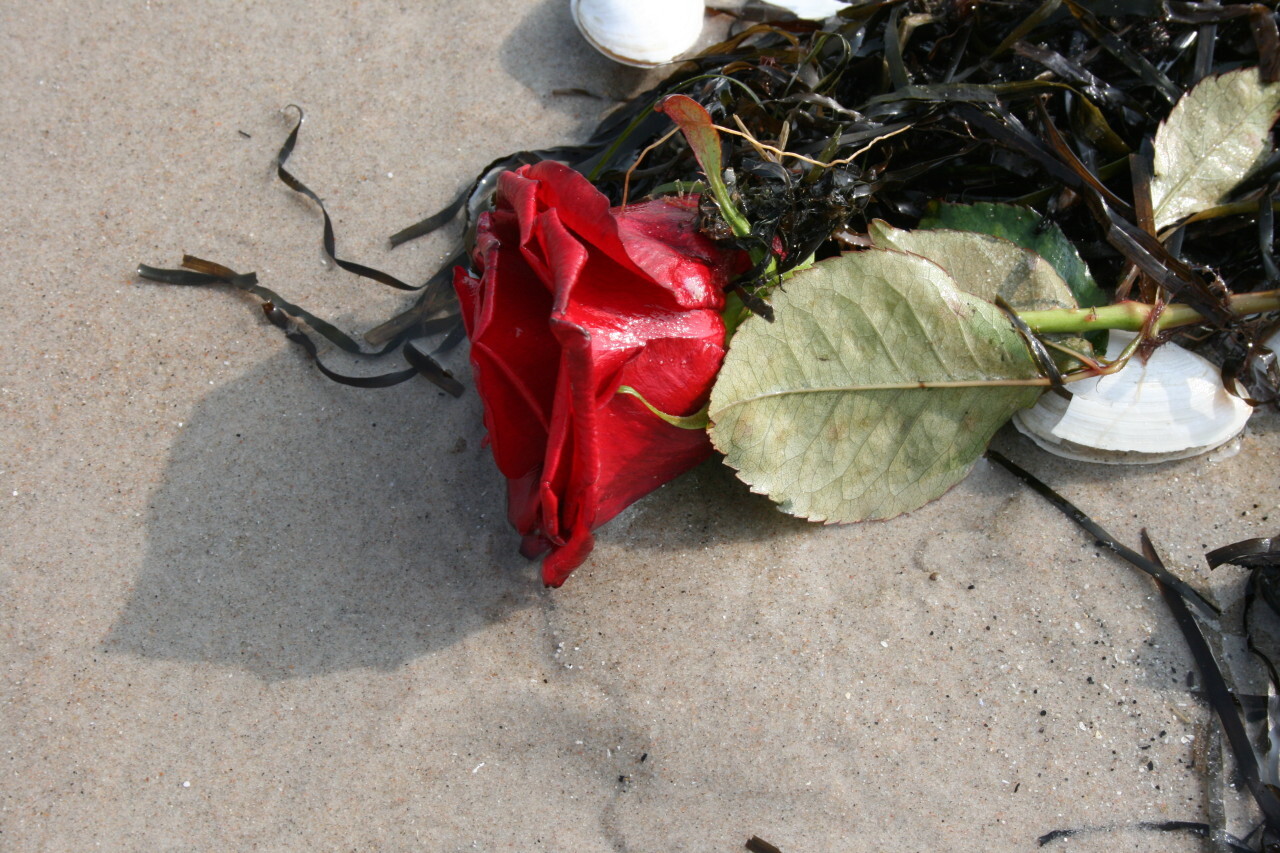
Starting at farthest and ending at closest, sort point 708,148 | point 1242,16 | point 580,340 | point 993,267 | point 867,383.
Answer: point 1242,16 < point 993,267 < point 867,383 < point 708,148 < point 580,340

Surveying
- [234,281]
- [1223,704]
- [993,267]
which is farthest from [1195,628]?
[234,281]

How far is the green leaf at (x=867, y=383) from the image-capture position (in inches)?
51.1

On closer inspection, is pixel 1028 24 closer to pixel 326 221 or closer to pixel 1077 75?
pixel 1077 75

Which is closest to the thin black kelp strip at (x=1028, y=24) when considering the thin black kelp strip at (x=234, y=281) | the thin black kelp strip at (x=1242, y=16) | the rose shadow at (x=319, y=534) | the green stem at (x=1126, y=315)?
the thin black kelp strip at (x=1242, y=16)

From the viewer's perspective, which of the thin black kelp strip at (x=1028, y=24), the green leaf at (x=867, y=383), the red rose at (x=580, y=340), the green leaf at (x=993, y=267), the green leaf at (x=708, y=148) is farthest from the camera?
the thin black kelp strip at (x=1028, y=24)

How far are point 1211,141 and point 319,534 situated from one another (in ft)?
5.60

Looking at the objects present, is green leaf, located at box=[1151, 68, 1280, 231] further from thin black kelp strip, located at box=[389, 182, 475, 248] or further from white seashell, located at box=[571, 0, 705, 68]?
thin black kelp strip, located at box=[389, 182, 475, 248]

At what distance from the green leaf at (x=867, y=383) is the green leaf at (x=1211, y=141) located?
475mm

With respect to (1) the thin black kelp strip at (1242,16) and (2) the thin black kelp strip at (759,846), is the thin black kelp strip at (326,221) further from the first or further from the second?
(1) the thin black kelp strip at (1242,16)

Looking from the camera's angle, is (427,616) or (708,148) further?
(427,616)

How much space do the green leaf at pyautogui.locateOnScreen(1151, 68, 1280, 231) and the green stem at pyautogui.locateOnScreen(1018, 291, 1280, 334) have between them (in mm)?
172

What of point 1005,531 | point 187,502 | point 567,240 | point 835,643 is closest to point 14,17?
point 187,502

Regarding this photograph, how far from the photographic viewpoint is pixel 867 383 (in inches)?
52.2

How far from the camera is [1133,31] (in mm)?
1615
